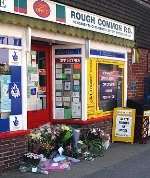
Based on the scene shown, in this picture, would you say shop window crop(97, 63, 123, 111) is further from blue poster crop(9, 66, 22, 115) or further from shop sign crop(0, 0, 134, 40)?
blue poster crop(9, 66, 22, 115)

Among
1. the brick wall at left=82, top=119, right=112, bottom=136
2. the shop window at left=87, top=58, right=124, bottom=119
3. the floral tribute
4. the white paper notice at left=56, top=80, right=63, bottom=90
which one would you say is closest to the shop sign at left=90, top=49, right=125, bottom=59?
the shop window at left=87, top=58, right=124, bottom=119

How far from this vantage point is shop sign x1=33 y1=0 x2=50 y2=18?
9.30 metres

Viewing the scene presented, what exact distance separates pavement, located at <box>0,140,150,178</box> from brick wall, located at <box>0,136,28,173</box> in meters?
0.16

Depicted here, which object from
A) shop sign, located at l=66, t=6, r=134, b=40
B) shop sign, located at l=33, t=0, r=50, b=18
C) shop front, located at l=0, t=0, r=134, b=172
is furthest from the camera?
shop sign, located at l=66, t=6, r=134, b=40

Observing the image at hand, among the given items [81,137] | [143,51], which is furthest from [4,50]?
[143,51]

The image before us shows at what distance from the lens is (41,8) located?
9.45m

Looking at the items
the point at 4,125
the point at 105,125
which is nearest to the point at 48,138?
the point at 4,125

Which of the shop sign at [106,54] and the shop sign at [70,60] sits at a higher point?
the shop sign at [106,54]

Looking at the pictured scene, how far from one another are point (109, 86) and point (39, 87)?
2498 mm

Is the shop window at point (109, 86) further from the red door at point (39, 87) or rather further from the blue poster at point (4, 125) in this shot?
the blue poster at point (4, 125)

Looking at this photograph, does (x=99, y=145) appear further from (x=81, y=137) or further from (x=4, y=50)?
(x=4, y=50)

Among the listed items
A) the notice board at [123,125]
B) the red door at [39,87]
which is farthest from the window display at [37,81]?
the notice board at [123,125]

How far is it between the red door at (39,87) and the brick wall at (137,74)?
135 inches

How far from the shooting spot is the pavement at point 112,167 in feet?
27.8
